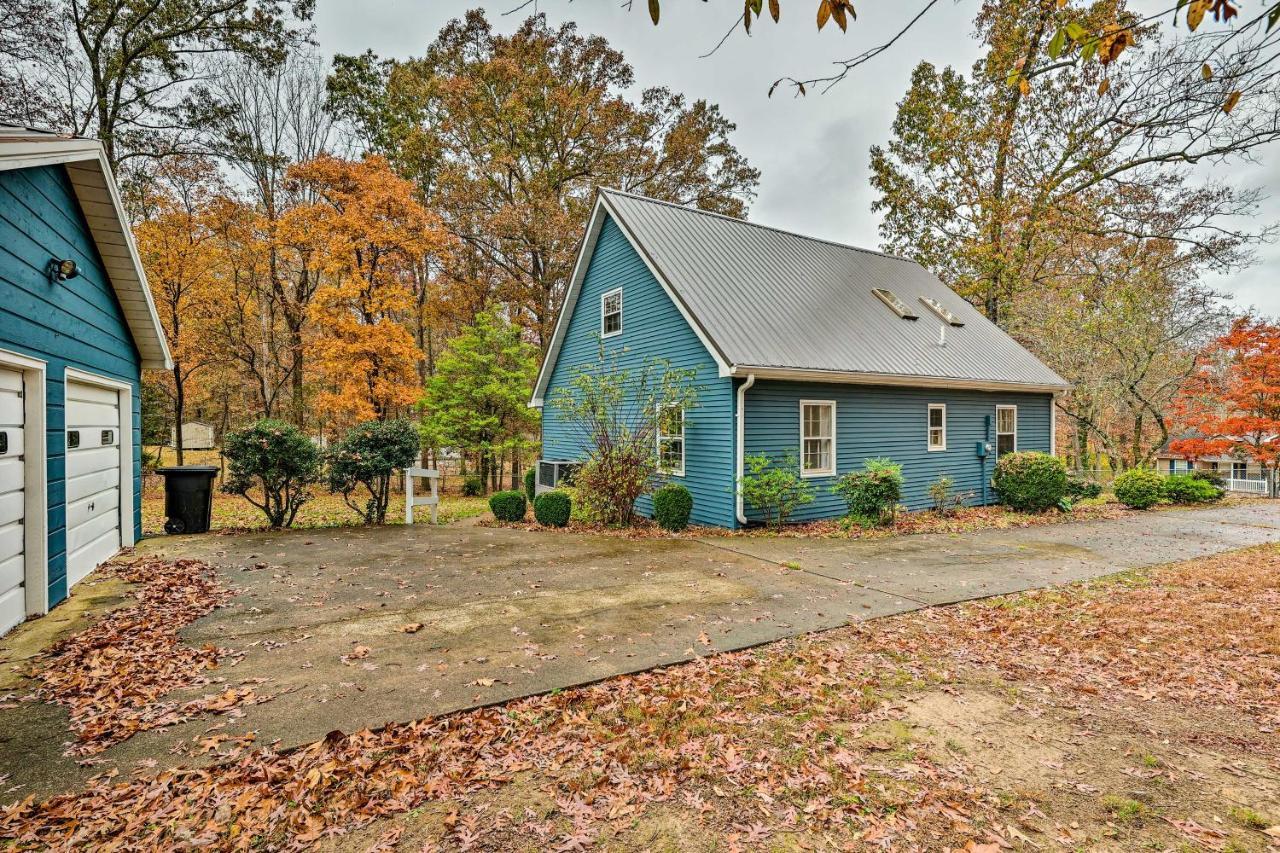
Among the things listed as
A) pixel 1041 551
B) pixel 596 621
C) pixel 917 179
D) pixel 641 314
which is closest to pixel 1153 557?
pixel 1041 551

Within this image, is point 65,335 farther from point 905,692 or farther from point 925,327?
point 925,327

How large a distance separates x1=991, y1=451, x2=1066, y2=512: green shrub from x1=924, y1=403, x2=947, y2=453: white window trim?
1490mm

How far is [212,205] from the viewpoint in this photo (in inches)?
641

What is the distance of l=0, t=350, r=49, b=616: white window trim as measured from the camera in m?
4.82

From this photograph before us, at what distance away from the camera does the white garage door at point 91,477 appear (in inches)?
226

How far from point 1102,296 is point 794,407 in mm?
14333

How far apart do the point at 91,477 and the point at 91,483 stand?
66 mm

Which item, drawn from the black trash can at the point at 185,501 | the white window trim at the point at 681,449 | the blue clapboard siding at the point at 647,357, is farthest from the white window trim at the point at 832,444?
the black trash can at the point at 185,501

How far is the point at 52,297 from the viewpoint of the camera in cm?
550

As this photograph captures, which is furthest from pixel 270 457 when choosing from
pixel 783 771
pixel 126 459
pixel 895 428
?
pixel 895 428

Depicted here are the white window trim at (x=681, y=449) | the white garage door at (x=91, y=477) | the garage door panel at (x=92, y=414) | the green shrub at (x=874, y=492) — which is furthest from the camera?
the white window trim at (x=681, y=449)

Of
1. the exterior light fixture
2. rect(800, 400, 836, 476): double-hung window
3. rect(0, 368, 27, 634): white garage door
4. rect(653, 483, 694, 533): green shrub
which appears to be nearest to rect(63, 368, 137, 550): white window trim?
the exterior light fixture

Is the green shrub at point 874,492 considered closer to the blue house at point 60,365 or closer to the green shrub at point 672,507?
the green shrub at point 672,507

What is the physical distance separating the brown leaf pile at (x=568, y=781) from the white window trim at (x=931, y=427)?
1001cm
